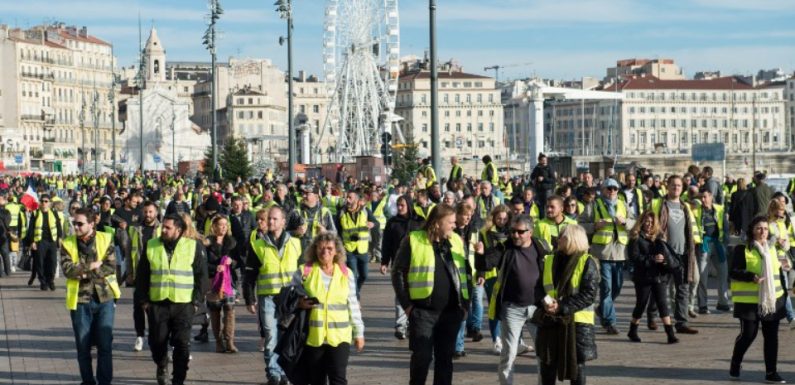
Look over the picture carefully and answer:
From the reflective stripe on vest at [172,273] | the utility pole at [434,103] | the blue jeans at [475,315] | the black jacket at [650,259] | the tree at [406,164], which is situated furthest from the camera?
the tree at [406,164]

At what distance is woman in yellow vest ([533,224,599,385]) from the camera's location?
10250 mm

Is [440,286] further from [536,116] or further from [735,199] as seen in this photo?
[536,116]

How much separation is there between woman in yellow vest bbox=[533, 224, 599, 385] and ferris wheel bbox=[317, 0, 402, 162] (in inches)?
1951

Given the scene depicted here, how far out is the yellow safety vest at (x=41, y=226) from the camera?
23.9 m

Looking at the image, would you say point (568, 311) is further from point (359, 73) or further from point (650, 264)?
point (359, 73)

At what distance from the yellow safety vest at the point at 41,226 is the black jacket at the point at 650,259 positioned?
11834 mm

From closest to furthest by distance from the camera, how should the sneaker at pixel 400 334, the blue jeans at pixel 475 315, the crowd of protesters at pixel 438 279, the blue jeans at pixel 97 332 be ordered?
the crowd of protesters at pixel 438 279 < the blue jeans at pixel 97 332 < the blue jeans at pixel 475 315 < the sneaker at pixel 400 334

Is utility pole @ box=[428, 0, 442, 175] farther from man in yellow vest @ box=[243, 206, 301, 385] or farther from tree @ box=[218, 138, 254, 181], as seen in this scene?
tree @ box=[218, 138, 254, 181]

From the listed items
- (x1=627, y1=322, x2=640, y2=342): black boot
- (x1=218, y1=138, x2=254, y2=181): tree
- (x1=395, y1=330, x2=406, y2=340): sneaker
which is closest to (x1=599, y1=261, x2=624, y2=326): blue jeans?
(x1=627, y1=322, x2=640, y2=342): black boot

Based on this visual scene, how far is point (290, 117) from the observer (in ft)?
117

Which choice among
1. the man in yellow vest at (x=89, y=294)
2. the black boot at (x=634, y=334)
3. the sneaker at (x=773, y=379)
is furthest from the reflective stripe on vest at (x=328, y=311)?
the black boot at (x=634, y=334)

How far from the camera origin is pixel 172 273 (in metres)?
11.8

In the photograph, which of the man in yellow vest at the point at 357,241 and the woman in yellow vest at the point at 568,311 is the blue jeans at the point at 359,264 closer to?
the man in yellow vest at the point at 357,241

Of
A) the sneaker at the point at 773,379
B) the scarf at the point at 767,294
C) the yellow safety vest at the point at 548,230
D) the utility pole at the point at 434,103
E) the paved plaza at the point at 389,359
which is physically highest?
the utility pole at the point at 434,103
